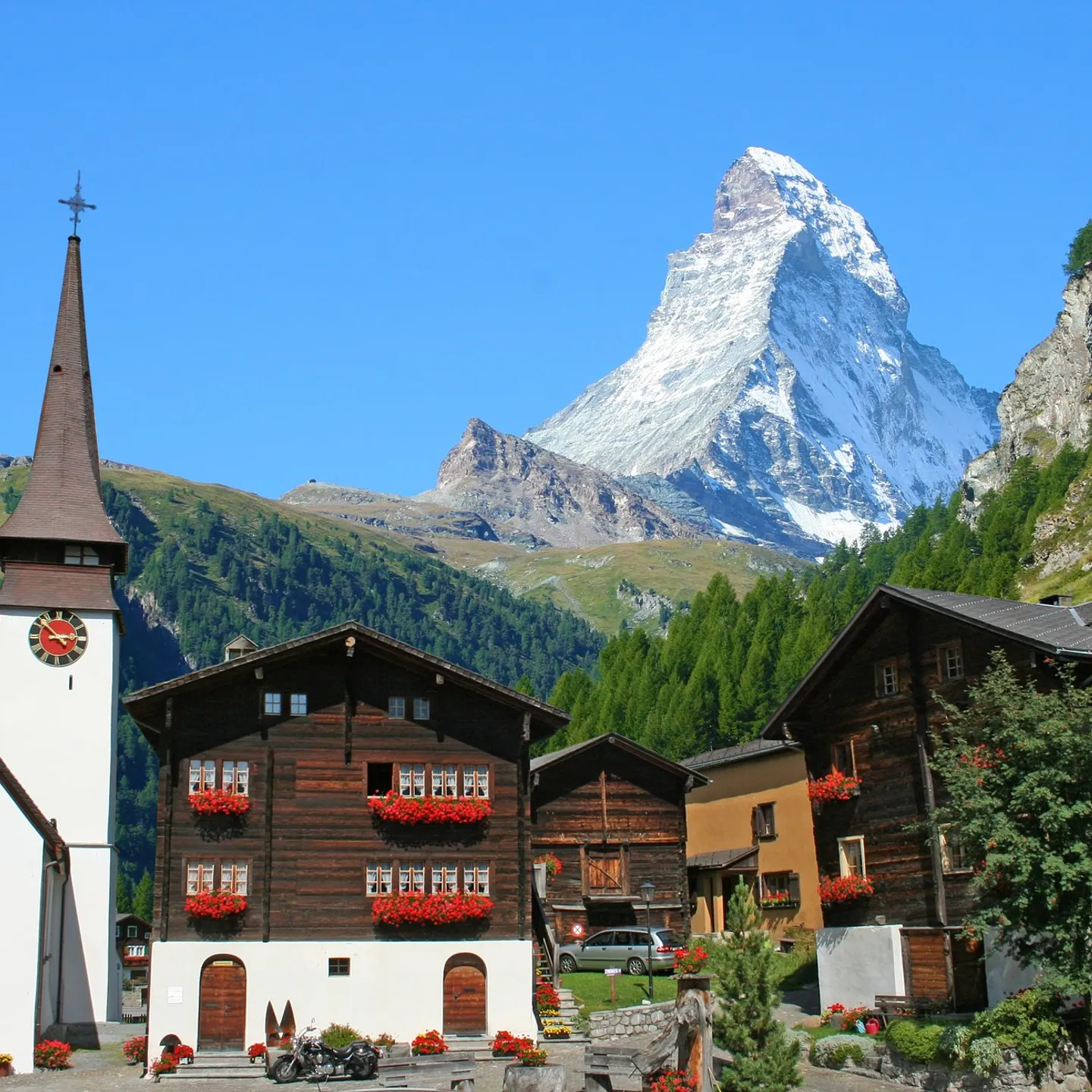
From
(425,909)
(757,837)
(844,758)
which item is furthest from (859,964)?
(757,837)

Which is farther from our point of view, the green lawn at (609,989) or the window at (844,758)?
the window at (844,758)

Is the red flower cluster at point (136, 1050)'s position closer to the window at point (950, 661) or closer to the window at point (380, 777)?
the window at point (380, 777)

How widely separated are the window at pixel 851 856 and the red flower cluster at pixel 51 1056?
21.3m

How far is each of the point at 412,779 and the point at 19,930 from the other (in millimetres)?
10836

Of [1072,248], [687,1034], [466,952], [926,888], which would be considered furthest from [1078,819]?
[1072,248]

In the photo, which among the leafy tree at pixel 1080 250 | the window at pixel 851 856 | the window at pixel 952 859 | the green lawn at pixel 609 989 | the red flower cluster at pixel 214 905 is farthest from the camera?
the leafy tree at pixel 1080 250

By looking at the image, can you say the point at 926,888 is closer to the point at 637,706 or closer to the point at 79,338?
the point at 79,338

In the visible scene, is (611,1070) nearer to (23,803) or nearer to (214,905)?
(214,905)

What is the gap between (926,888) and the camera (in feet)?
137

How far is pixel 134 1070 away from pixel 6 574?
20.6m

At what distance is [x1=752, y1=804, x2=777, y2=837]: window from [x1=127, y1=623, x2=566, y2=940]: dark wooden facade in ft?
59.9

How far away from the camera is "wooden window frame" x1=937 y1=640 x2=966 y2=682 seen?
42031mm

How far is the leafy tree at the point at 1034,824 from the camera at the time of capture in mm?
33438

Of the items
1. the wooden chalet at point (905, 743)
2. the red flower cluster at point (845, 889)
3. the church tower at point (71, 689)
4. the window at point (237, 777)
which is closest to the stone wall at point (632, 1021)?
the wooden chalet at point (905, 743)
